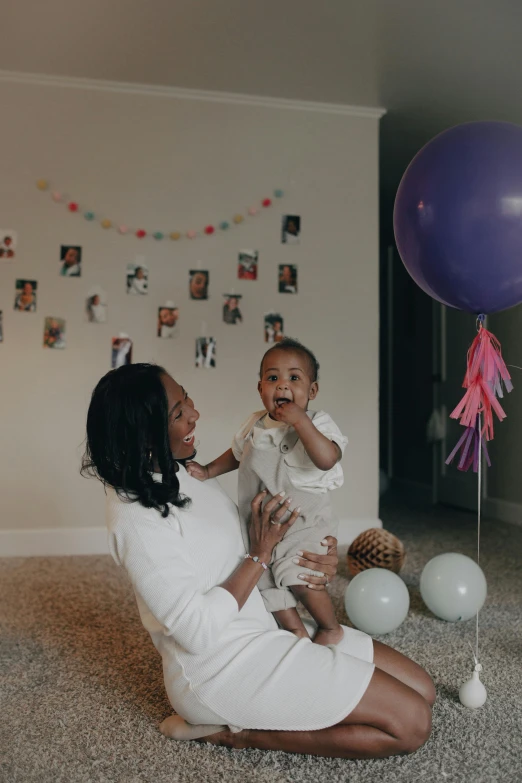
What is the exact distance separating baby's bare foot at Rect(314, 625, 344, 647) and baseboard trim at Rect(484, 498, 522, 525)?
2.80 metres

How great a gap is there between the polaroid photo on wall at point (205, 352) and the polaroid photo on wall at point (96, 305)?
1.59 ft

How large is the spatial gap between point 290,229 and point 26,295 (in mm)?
1377

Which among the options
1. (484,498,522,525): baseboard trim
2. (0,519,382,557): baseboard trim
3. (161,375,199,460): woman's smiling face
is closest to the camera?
(161,375,199,460): woman's smiling face

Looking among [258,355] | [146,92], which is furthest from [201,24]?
[258,355]

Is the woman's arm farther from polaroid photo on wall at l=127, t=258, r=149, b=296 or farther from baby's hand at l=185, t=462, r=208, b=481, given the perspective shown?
polaroid photo on wall at l=127, t=258, r=149, b=296

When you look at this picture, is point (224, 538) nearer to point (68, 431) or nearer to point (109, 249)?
point (68, 431)

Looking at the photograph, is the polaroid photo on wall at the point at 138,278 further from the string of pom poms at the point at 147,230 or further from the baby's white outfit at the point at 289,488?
the baby's white outfit at the point at 289,488

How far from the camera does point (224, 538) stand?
137 centimetres

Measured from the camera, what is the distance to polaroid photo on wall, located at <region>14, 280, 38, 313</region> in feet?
10.6

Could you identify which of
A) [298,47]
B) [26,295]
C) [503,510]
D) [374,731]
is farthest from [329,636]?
[503,510]

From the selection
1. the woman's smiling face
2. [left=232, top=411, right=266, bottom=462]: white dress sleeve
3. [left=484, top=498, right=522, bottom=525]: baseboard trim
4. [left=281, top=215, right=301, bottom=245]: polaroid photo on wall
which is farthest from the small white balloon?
[left=484, top=498, right=522, bottom=525]: baseboard trim

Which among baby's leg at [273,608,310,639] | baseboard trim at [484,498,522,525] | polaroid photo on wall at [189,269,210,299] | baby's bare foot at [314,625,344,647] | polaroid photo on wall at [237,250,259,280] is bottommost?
baseboard trim at [484,498,522,525]

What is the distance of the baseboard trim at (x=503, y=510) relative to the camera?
406 cm

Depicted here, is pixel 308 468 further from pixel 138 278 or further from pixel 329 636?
pixel 138 278
